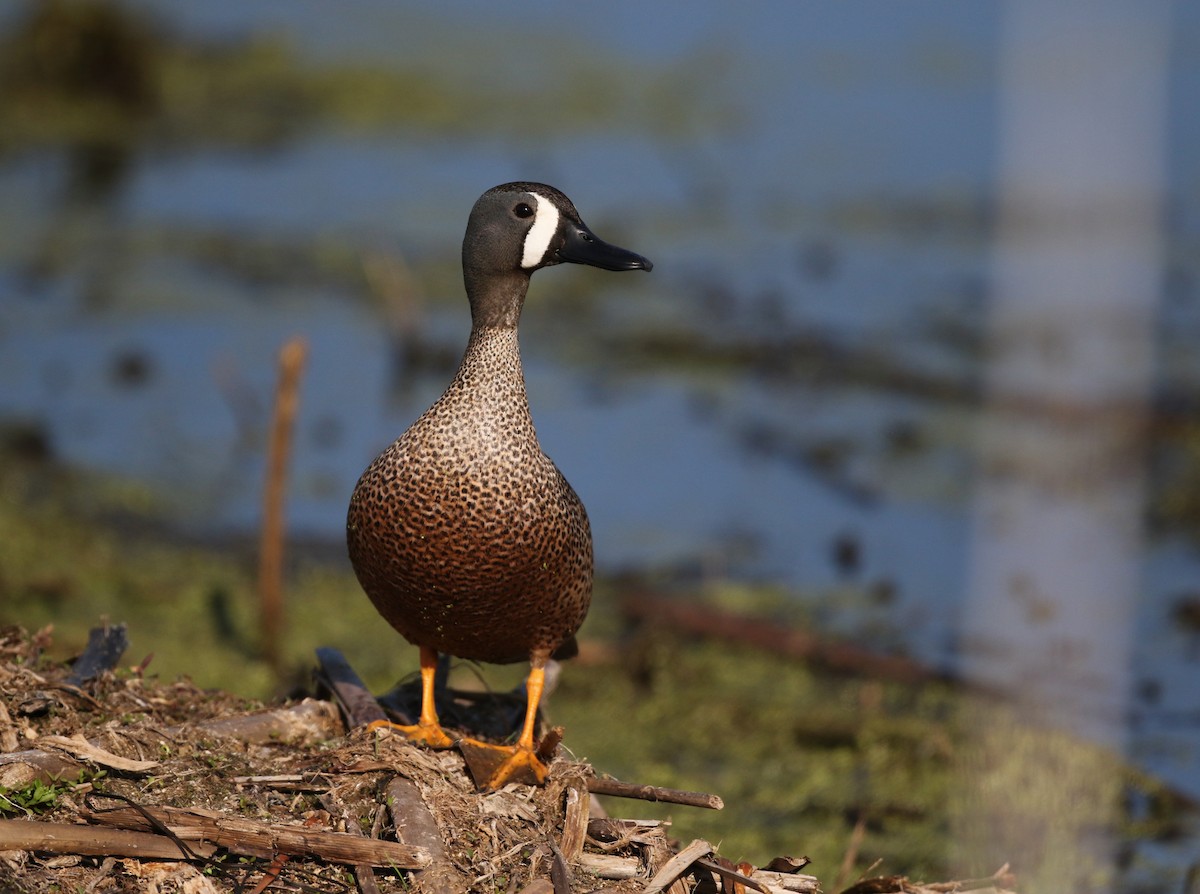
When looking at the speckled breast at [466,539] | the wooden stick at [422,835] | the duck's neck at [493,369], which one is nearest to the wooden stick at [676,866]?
the wooden stick at [422,835]

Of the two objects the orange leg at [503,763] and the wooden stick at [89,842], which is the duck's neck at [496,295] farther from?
the wooden stick at [89,842]

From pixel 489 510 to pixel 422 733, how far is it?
2.12ft

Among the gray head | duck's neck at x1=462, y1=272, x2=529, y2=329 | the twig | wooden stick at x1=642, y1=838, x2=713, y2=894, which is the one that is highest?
the gray head

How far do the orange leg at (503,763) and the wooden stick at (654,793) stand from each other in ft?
0.46

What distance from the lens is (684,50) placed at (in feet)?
47.2

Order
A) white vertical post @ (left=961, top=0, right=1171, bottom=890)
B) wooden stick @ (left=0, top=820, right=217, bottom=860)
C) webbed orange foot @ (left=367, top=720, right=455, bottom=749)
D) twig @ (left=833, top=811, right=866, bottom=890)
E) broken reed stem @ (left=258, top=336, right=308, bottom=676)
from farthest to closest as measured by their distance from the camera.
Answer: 1. broken reed stem @ (left=258, top=336, right=308, bottom=676)
2. white vertical post @ (left=961, top=0, right=1171, bottom=890)
3. twig @ (left=833, top=811, right=866, bottom=890)
4. webbed orange foot @ (left=367, top=720, right=455, bottom=749)
5. wooden stick @ (left=0, top=820, right=217, bottom=860)

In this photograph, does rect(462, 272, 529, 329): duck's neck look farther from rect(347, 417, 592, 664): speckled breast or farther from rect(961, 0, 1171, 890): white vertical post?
rect(961, 0, 1171, 890): white vertical post

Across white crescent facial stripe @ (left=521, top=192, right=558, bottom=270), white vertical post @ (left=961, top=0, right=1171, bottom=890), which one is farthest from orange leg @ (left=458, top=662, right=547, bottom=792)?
white vertical post @ (left=961, top=0, right=1171, bottom=890)

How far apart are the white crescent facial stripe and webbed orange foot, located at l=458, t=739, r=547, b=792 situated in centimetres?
120

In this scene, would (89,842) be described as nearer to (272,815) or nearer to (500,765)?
(272,815)

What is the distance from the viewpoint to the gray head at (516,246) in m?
3.89

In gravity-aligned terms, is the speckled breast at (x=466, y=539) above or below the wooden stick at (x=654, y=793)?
above

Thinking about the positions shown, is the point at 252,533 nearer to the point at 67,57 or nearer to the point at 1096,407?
the point at 1096,407

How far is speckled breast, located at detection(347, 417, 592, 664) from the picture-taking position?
363 cm
